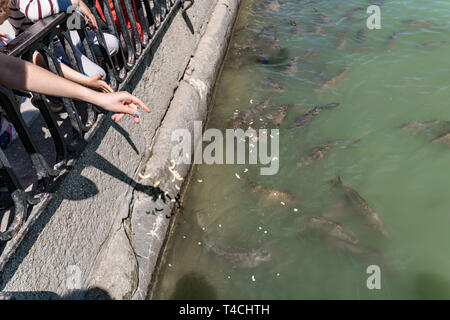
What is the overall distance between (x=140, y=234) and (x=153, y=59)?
7.65ft

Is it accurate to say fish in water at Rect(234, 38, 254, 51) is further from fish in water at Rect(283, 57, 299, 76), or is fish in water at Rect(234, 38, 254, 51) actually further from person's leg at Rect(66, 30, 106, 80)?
person's leg at Rect(66, 30, 106, 80)

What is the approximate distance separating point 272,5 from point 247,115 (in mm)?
5228

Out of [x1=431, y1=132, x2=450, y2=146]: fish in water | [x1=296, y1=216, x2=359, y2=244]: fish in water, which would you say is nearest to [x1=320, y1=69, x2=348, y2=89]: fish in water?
[x1=431, y1=132, x2=450, y2=146]: fish in water

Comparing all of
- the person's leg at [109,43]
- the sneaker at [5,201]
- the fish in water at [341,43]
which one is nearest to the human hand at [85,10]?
the person's leg at [109,43]

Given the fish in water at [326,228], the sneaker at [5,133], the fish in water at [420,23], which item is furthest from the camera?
the fish in water at [420,23]

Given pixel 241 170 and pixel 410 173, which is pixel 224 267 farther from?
pixel 410 173

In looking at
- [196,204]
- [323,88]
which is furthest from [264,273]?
[323,88]

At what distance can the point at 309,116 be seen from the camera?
577cm

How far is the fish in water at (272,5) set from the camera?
9480 millimetres

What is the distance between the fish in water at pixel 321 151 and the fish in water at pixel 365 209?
0.60 metres

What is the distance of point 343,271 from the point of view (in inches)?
150

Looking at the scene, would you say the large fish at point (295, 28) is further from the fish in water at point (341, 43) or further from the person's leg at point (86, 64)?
the person's leg at point (86, 64)

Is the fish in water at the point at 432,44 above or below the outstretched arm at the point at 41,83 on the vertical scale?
below

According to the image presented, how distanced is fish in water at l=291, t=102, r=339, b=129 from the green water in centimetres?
11
